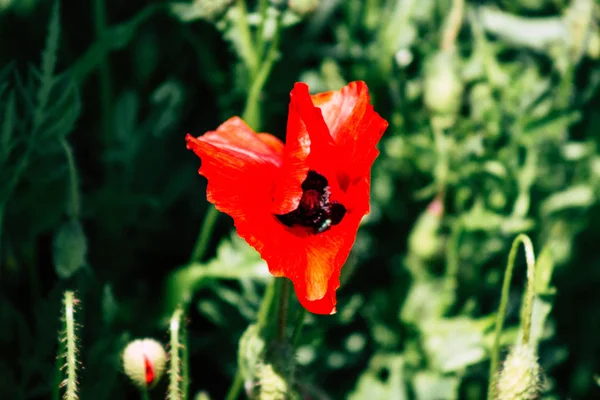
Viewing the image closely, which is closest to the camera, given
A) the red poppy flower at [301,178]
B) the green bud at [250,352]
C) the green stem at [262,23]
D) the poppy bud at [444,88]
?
the red poppy flower at [301,178]

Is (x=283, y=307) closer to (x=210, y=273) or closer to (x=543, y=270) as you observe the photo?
(x=210, y=273)

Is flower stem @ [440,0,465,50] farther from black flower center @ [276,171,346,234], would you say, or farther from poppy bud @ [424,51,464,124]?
black flower center @ [276,171,346,234]

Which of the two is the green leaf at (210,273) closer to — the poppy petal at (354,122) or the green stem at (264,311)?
the green stem at (264,311)

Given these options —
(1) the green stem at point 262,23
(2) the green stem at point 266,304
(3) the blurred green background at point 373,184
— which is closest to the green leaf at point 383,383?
(3) the blurred green background at point 373,184

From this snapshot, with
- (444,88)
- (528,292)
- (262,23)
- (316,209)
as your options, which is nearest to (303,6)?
(262,23)

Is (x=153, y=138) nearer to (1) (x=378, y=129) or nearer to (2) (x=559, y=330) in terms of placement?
(1) (x=378, y=129)

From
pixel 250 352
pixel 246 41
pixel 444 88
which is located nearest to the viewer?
pixel 250 352
